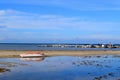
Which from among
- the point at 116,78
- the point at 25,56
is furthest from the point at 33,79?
the point at 25,56

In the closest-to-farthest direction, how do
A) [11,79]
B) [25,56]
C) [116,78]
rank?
[11,79] < [116,78] < [25,56]

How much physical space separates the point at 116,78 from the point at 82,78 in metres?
3.07

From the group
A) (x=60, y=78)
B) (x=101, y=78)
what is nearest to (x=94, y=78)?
(x=101, y=78)

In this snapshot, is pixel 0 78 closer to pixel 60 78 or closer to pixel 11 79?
pixel 11 79

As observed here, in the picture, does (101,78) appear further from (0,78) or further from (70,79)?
(0,78)

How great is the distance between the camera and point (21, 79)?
27.5m

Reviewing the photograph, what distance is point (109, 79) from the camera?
94.5ft

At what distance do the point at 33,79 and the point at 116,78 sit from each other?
292 inches

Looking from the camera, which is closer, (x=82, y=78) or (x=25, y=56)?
(x=82, y=78)

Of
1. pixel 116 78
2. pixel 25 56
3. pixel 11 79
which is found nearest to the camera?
pixel 11 79

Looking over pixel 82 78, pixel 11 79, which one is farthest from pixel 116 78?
pixel 11 79

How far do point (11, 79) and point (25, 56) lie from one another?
105ft

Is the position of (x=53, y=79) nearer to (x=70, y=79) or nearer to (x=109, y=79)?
(x=70, y=79)

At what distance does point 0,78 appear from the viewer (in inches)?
1093
